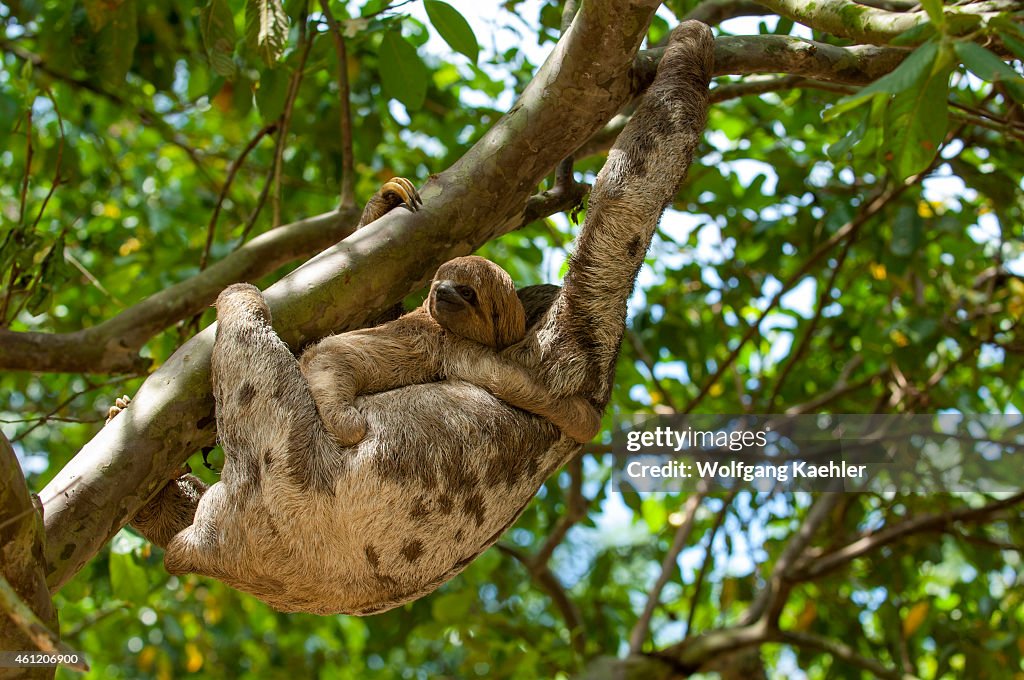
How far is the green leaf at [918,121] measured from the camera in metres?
3.36

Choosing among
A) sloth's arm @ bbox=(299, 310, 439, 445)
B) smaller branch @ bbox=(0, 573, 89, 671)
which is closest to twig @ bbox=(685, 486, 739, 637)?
sloth's arm @ bbox=(299, 310, 439, 445)

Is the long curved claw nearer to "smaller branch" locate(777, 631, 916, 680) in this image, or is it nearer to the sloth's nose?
the sloth's nose

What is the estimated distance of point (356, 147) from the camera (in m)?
8.62

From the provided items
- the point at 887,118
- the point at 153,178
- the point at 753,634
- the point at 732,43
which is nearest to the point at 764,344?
the point at 753,634

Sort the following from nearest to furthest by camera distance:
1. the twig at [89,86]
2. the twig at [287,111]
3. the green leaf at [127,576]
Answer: the green leaf at [127,576] → the twig at [287,111] → the twig at [89,86]

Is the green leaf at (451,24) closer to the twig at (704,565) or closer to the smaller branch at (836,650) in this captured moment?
the twig at (704,565)

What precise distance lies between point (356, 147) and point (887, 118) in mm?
5854

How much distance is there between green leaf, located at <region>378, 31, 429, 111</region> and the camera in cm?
616

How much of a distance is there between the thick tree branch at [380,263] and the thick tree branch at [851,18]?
28.3 inches

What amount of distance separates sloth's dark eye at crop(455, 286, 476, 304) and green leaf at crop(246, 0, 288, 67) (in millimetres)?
1923

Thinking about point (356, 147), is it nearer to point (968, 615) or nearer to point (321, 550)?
point (321, 550)

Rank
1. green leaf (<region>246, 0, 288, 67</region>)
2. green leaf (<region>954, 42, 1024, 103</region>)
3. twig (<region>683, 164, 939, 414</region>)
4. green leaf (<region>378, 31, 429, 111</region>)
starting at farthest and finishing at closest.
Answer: twig (<region>683, 164, 939, 414</region>)
green leaf (<region>378, 31, 429, 111</region>)
green leaf (<region>246, 0, 288, 67</region>)
green leaf (<region>954, 42, 1024, 103</region>)

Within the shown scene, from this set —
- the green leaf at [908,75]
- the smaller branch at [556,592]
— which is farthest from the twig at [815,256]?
the green leaf at [908,75]

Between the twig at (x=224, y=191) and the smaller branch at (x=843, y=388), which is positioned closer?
the twig at (x=224, y=191)
